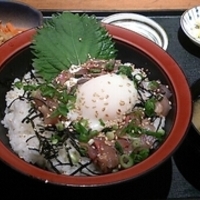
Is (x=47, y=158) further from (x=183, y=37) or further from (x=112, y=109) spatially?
(x=183, y=37)

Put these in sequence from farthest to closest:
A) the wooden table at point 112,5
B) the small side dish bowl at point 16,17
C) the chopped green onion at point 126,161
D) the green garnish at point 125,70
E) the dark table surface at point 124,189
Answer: the wooden table at point 112,5
the small side dish bowl at point 16,17
the green garnish at point 125,70
the dark table surface at point 124,189
the chopped green onion at point 126,161

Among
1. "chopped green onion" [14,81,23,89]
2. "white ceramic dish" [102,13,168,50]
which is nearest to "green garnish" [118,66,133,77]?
"chopped green onion" [14,81,23,89]

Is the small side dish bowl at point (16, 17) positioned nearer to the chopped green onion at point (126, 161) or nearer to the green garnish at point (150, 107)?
the green garnish at point (150, 107)

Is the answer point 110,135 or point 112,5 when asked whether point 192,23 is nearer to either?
point 112,5

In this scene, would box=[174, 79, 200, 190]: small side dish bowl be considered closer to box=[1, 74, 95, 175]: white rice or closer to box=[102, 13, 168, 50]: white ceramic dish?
box=[1, 74, 95, 175]: white rice

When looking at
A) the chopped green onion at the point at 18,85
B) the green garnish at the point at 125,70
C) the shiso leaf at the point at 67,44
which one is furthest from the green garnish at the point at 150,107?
the chopped green onion at the point at 18,85
